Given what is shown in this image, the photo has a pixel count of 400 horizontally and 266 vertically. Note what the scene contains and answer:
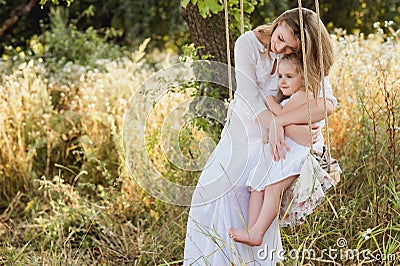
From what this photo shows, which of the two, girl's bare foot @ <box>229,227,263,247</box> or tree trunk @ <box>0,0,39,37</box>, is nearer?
girl's bare foot @ <box>229,227,263,247</box>

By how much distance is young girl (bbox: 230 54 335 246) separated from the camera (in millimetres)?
2361

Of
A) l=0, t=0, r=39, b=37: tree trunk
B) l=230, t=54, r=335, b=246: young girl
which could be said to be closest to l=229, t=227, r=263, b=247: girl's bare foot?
l=230, t=54, r=335, b=246: young girl

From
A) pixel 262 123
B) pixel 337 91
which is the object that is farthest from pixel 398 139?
pixel 262 123

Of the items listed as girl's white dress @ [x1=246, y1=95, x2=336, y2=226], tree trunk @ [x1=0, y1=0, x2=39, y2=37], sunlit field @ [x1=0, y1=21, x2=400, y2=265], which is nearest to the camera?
girl's white dress @ [x1=246, y1=95, x2=336, y2=226]

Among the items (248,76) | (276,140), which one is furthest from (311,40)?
(276,140)

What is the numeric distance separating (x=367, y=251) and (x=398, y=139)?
2.64 ft

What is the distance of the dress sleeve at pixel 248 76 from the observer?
2514 mm

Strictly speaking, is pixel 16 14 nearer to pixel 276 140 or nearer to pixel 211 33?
pixel 211 33

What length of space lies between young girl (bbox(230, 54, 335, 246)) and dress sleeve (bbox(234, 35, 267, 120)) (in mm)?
51

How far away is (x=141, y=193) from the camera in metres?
3.77

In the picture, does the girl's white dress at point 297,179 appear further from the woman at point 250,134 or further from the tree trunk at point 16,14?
the tree trunk at point 16,14

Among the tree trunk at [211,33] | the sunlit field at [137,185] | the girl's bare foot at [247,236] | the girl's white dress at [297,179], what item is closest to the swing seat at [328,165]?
the girl's white dress at [297,179]

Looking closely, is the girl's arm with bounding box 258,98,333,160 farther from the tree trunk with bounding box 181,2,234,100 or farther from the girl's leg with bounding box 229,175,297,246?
the tree trunk with bounding box 181,2,234,100

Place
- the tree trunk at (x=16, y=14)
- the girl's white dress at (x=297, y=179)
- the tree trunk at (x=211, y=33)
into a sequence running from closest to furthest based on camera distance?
the girl's white dress at (x=297, y=179)
the tree trunk at (x=211, y=33)
the tree trunk at (x=16, y=14)
